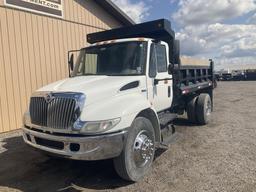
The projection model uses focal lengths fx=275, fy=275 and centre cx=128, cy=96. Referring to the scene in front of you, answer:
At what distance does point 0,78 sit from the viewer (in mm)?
8656

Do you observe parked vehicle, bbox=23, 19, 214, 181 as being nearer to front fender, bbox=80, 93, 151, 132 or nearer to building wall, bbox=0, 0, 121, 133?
front fender, bbox=80, 93, 151, 132

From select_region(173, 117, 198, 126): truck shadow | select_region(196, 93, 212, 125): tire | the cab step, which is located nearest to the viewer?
the cab step

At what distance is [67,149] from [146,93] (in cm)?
198

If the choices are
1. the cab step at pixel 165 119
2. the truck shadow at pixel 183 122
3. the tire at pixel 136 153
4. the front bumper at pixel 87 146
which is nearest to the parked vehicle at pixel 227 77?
the truck shadow at pixel 183 122

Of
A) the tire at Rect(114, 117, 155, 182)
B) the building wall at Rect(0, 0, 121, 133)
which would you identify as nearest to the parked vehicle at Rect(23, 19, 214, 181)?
the tire at Rect(114, 117, 155, 182)

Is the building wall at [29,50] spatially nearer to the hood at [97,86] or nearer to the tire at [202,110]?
the hood at [97,86]

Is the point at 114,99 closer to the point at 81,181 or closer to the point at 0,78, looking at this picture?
the point at 81,181

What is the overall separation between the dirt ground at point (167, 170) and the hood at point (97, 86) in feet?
5.11

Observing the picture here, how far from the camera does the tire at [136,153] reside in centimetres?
446

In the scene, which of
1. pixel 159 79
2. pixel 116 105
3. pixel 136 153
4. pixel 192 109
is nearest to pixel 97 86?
pixel 116 105

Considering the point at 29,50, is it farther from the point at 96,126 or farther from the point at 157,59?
the point at 96,126

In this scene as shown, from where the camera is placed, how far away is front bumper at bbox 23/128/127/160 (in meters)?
4.09

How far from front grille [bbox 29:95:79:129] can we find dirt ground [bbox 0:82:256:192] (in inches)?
45.6

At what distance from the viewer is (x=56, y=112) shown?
438 cm
